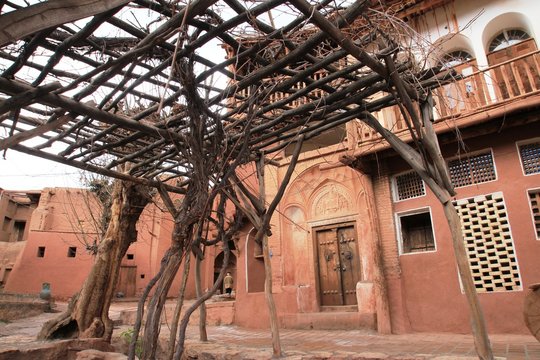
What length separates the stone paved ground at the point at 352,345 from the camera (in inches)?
182

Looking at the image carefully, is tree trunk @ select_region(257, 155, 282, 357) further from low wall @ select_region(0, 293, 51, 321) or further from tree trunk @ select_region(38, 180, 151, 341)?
low wall @ select_region(0, 293, 51, 321)

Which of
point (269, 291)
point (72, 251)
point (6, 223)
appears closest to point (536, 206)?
point (269, 291)

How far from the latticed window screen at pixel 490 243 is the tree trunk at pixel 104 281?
7.07 m

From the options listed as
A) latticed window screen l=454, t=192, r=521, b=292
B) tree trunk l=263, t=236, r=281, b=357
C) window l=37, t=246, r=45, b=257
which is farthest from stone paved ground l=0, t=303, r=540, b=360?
window l=37, t=246, r=45, b=257

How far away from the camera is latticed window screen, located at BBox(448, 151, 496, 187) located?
806 cm

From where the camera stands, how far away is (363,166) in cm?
924

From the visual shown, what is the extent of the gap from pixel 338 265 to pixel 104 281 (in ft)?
19.2

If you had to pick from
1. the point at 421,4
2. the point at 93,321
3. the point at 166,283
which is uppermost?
the point at 421,4

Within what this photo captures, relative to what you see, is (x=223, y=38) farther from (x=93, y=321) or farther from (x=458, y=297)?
(x=458, y=297)

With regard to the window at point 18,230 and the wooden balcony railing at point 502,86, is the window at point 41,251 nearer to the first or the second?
the window at point 18,230

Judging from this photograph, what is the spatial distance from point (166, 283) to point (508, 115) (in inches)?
293

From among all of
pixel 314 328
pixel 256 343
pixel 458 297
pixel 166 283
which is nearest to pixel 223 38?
pixel 166 283

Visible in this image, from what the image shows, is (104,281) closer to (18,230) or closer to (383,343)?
(383,343)

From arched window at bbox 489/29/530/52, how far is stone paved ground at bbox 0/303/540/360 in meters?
7.00
